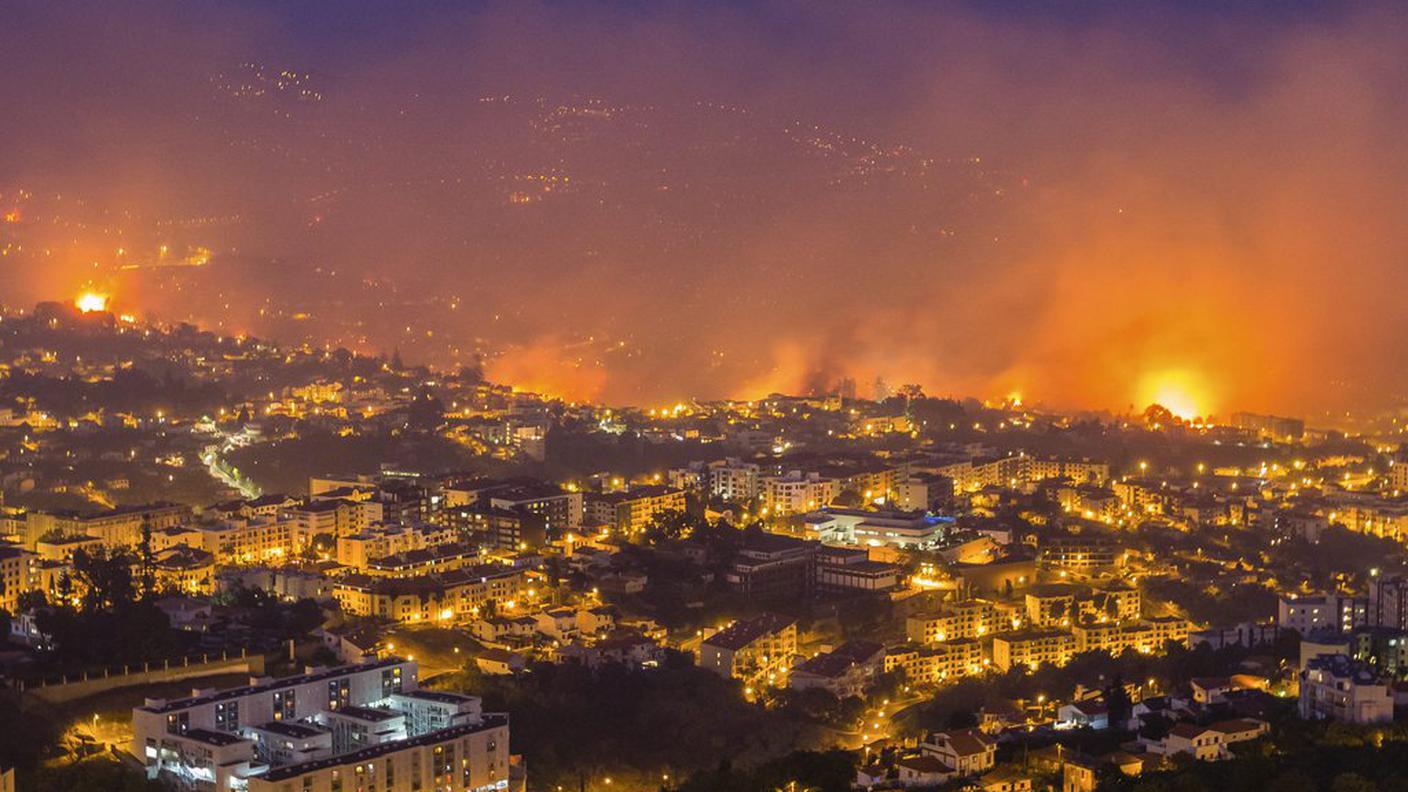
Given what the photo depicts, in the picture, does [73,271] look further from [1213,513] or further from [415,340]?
[1213,513]

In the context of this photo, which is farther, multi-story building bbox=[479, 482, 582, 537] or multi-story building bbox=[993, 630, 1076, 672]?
multi-story building bbox=[479, 482, 582, 537]

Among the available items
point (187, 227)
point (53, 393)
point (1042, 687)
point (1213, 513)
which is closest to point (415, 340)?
point (187, 227)

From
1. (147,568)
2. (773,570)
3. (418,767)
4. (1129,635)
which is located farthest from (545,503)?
(418,767)

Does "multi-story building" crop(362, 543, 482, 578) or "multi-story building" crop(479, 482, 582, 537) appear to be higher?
"multi-story building" crop(479, 482, 582, 537)

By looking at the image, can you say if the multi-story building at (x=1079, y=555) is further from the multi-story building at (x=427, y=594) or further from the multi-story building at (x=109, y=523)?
the multi-story building at (x=109, y=523)

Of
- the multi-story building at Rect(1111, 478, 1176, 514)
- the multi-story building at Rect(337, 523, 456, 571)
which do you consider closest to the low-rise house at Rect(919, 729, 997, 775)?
the multi-story building at Rect(337, 523, 456, 571)

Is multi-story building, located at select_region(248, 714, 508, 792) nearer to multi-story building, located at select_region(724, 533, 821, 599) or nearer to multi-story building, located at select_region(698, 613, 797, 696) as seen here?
multi-story building, located at select_region(698, 613, 797, 696)

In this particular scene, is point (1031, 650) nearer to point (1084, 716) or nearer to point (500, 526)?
point (1084, 716)
